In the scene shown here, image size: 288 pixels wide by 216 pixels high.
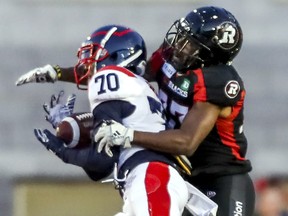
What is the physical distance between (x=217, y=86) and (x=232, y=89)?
65mm

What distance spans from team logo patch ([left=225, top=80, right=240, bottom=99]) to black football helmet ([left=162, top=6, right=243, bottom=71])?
14cm

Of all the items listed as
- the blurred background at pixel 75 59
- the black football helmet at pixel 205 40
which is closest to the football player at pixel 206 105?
the black football helmet at pixel 205 40

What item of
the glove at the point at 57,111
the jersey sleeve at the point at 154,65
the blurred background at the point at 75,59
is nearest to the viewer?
the glove at the point at 57,111

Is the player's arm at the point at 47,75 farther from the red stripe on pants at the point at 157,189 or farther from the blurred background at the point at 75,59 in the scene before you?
the blurred background at the point at 75,59

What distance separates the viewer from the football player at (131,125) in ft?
16.6

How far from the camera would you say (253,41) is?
8812 millimetres

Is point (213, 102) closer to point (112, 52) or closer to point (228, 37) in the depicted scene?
point (228, 37)

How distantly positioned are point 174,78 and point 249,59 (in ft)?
11.3

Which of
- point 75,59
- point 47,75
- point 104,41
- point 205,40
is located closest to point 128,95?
point 104,41

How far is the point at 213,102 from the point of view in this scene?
524 cm

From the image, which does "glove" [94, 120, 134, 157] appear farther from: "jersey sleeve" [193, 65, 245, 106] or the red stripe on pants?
"jersey sleeve" [193, 65, 245, 106]

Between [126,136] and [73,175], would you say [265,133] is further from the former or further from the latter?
[126,136]

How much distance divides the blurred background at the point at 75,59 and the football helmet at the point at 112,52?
10.4 feet

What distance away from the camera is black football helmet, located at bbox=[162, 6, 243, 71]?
5348 millimetres
